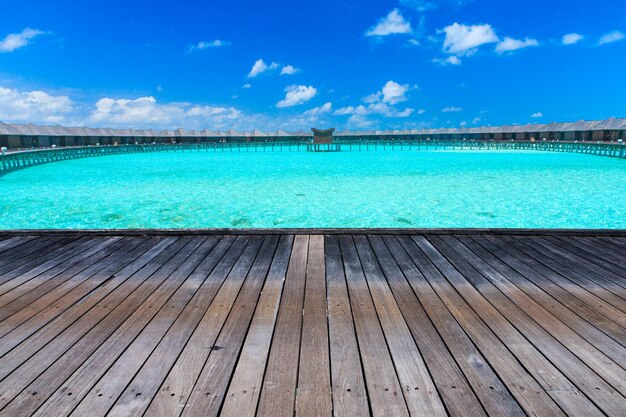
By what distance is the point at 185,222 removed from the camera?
36.3ft

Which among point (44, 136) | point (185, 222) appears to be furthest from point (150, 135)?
point (185, 222)

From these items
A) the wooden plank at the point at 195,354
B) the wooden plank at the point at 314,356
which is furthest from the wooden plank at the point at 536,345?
the wooden plank at the point at 195,354

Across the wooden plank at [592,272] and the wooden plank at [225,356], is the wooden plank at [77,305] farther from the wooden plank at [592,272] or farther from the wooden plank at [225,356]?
the wooden plank at [592,272]

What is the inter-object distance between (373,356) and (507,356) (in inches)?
25.9

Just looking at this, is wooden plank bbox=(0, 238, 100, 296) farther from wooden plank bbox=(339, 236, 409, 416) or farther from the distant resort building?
the distant resort building

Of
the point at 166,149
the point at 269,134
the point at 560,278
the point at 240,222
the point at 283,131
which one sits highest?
the point at 283,131

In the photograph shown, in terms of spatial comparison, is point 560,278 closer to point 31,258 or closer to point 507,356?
point 507,356

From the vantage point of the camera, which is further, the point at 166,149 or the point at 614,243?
the point at 166,149

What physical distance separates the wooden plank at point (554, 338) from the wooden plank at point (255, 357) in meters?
1.40

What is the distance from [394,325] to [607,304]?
1442mm

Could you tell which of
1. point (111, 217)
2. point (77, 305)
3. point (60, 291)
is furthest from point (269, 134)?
point (77, 305)

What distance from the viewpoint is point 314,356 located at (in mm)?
1951

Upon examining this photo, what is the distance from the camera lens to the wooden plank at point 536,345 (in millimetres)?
1648

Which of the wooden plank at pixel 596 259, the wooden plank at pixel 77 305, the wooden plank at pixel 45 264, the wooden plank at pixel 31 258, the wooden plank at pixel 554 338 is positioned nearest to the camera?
the wooden plank at pixel 554 338
